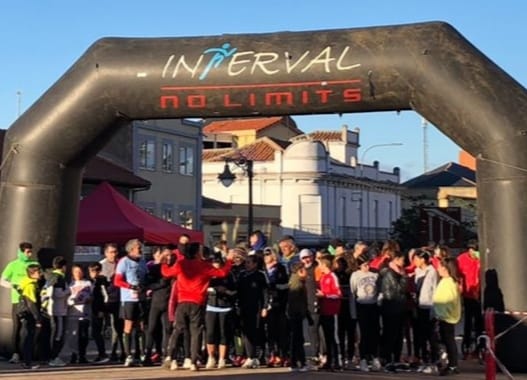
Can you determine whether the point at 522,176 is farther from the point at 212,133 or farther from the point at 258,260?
the point at 212,133

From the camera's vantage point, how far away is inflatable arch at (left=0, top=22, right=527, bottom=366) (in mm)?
13484

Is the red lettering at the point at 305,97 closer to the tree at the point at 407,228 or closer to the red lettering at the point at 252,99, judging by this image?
the red lettering at the point at 252,99

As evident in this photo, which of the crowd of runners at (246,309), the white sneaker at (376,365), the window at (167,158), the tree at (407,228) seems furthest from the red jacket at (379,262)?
the tree at (407,228)

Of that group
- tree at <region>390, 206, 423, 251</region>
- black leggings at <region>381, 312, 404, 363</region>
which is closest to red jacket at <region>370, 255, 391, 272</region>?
black leggings at <region>381, 312, 404, 363</region>

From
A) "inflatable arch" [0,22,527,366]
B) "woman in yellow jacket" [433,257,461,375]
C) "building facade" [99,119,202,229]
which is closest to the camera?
"inflatable arch" [0,22,527,366]

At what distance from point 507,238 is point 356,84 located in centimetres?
273

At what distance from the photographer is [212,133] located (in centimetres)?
8000

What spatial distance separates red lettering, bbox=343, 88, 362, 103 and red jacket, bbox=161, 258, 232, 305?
9.10 ft

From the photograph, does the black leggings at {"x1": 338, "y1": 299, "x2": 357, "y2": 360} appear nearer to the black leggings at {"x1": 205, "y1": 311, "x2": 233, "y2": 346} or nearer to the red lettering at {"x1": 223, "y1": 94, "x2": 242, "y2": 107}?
the black leggings at {"x1": 205, "y1": 311, "x2": 233, "y2": 346}

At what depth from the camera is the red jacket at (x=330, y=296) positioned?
1443 cm

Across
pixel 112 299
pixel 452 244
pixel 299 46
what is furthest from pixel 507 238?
pixel 452 244

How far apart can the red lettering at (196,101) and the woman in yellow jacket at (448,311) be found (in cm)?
389

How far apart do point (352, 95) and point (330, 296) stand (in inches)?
106

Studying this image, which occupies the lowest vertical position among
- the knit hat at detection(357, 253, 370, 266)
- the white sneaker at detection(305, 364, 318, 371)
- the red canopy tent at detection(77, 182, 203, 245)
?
the white sneaker at detection(305, 364, 318, 371)
